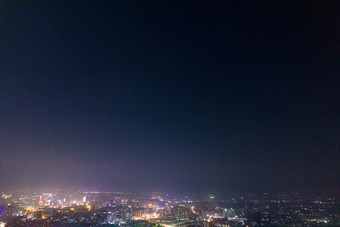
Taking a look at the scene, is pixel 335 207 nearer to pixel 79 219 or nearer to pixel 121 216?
pixel 121 216

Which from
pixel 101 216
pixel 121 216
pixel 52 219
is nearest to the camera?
pixel 52 219

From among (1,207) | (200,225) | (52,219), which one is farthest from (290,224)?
(1,207)

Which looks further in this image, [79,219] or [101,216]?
[101,216]

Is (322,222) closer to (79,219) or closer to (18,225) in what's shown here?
(79,219)

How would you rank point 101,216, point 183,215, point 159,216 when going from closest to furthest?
point 101,216 < point 183,215 < point 159,216

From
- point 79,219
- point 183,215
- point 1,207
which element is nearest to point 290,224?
point 183,215

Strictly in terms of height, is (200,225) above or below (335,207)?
below

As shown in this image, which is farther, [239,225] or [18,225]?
[239,225]

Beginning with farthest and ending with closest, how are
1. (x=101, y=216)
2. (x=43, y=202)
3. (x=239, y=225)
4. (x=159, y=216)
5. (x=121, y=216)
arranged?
(x=43, y=202)
(x=159, y=216)
(x=121, y=216)
(x=101, y=216)
(x=239, y=225)

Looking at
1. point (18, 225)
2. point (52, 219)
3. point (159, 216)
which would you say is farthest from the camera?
point (159, 216)
